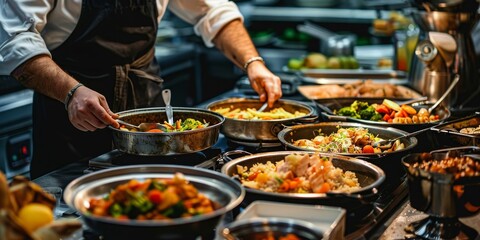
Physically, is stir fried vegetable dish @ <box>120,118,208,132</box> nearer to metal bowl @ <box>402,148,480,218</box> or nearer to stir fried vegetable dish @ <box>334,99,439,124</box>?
stir fried vegetable dish @ <box>334,99,439,124</box>

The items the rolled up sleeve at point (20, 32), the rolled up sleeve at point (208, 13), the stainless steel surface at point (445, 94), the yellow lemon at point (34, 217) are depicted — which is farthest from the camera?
the rolled up sleeve at point (208, 13)

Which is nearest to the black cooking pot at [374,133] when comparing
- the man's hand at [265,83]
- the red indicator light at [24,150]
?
the man's hand at [265,83]

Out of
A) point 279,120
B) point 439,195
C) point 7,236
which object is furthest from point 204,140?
point 7,236

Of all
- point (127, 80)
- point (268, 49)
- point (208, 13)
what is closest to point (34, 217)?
point (127, 80)

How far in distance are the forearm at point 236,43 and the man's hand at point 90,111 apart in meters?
1.08

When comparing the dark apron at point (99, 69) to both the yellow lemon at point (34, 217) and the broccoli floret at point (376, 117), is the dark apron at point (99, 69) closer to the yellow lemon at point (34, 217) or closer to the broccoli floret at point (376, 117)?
the broccoli floret at point (376, 117)

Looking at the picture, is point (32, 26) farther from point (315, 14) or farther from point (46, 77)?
point (315, 14)

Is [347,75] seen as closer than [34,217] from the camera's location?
No

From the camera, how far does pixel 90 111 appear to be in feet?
7.55

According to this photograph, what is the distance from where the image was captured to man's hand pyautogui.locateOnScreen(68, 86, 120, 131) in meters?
2.29

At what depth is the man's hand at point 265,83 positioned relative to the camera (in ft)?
9.91

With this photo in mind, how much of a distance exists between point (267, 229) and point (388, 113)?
57.0 inches

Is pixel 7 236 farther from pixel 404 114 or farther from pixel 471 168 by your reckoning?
pixel 404 114

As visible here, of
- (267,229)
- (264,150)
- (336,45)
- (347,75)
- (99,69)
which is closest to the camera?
(267,229)
